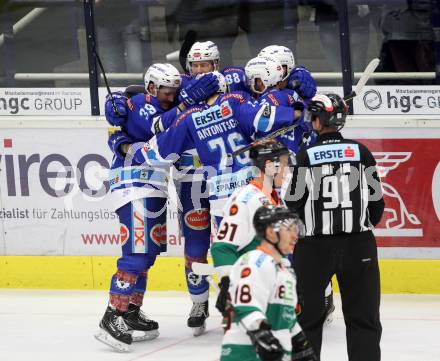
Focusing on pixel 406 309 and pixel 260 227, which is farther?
pixel 406 309

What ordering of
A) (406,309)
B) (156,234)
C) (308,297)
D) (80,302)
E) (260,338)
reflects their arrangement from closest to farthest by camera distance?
1. (260,338)
2. (308,297)
3. (156,234)
4. (406,309)
5. (80,302)

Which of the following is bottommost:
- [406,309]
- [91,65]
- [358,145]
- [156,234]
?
[406,309]

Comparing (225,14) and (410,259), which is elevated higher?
(225,14)

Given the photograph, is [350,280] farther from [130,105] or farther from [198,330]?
[130,105]

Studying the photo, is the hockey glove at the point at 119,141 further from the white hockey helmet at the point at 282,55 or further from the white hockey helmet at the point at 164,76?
the white hockey helmet at the point at 282,55

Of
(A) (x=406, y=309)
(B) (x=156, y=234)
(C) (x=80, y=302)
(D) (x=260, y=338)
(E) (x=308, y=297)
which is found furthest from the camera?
(C) (x=80, y=302)

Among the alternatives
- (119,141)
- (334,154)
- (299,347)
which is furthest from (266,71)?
(299,347)

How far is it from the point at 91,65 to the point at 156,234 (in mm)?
2058

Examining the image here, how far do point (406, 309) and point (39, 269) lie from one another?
2632 mm

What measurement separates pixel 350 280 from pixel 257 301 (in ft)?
4.28

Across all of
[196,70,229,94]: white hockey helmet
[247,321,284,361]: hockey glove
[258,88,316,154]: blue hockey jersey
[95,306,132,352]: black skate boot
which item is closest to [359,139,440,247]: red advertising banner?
[258,88,316,154]: blue hockey jersey

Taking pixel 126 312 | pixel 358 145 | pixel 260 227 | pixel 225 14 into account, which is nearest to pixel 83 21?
pixel 225 14

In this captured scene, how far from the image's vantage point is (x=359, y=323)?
5699 mm

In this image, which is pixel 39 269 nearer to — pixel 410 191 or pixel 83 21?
pixel 83 21
